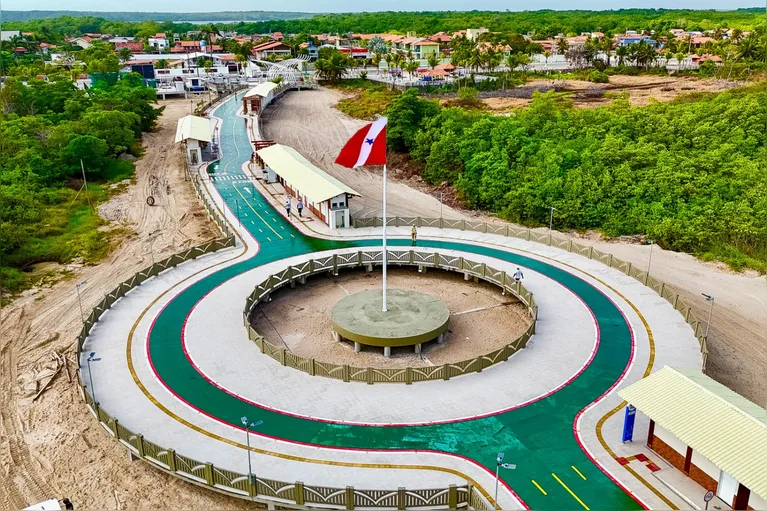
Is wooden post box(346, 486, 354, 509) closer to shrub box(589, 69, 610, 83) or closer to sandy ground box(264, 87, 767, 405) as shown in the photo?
sandy ground box(264, 87, 767, 405)

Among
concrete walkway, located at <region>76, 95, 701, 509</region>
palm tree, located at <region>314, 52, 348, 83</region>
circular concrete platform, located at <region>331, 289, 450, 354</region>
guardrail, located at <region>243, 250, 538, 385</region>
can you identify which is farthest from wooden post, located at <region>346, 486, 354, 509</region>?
palm tree, located at <region>314, 52, 348, 83</region>

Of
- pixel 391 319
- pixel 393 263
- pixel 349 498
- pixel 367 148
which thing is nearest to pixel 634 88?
pixel 393 263

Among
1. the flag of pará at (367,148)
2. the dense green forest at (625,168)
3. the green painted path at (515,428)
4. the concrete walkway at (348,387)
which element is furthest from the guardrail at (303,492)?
the dense green forest at (625,168)

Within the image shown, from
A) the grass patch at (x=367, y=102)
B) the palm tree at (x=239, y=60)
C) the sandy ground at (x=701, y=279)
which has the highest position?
the palm tree at (x=239, y=60)

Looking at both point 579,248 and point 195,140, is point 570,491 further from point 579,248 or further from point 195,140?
point 195,140

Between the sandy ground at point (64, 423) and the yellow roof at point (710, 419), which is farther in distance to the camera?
the sandy ground at point (64, 423)

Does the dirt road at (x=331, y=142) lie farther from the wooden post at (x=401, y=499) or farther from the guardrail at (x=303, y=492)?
the wooden post at (x=401, y=499)
